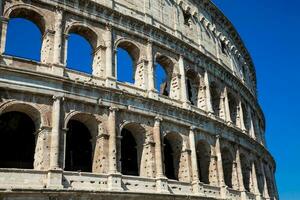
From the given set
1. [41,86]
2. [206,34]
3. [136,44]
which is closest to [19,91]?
[41,86]

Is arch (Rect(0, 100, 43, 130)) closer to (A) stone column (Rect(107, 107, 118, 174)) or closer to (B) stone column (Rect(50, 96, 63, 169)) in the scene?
(B) stone column (Rect(50, 96, 63, 169))

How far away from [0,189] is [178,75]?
10.4 metres

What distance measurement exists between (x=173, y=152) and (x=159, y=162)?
206 centimetres

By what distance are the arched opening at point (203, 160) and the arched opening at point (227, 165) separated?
183cm

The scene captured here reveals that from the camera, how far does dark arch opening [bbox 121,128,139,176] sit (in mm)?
17031

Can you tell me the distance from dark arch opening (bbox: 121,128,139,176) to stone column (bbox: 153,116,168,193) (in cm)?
129

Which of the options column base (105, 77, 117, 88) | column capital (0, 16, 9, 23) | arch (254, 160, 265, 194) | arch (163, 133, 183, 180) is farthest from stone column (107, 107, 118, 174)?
arch (254, 160, 265, 194)

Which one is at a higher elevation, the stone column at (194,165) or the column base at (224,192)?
the stone column at (194,165)

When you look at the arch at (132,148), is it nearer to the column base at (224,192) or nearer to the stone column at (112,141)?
the stone column at (112,141)

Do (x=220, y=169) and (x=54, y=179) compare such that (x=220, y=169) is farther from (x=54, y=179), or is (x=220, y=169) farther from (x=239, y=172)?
(x=54, y=179)

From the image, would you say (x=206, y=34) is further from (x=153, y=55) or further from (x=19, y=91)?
(x=19, y=91)

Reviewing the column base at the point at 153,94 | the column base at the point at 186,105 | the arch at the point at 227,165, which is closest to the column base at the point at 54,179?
the column base at the point at 153,94

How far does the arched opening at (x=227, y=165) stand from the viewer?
20.5 meters

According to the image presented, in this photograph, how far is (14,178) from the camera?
1222 cm
